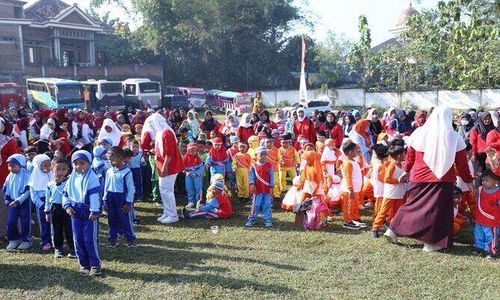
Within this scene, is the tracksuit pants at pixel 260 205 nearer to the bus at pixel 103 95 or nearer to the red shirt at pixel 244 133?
the red shirt at pixel 244 133

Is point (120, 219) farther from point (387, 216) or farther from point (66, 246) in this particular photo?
point (387, 216)

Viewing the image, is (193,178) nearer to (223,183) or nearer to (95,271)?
(223,183)

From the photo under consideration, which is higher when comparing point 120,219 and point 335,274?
point 120,219

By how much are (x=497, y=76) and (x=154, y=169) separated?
67.5 feet

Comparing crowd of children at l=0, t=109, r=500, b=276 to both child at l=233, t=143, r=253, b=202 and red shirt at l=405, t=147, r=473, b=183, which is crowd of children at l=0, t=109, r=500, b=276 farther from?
red shirt at l=405, t=147, r=473, b=183

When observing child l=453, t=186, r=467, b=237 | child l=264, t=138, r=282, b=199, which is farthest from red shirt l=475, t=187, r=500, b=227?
child l=264, t=138, r=282, b=199

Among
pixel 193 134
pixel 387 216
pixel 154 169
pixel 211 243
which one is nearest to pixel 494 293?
pixel 387 216

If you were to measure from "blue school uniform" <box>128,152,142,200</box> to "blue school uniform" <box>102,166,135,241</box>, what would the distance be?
1.98 metres

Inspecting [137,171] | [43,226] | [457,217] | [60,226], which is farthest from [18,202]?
[457,217]

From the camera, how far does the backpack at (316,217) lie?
650cm

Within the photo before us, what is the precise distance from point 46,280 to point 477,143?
6.51 meters

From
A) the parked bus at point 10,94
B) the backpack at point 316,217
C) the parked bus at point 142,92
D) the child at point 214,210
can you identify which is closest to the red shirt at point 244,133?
the child at point 214,210

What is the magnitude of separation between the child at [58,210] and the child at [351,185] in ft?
12.0

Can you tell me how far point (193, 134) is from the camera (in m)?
11.1
